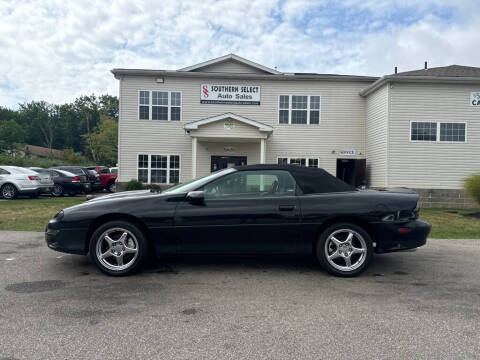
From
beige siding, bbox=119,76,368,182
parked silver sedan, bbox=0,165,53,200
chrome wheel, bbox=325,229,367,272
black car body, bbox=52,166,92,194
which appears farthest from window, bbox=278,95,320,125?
chrome wheel, bbox=325,229,367,272

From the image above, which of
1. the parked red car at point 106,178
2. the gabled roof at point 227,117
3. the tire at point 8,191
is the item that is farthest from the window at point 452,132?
the tire at point 8,191

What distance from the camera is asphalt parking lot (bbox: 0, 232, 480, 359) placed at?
268 cm

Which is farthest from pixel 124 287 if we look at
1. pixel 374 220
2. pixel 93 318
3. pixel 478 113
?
pixel 478 113

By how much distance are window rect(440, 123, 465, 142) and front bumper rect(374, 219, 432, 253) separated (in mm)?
12896

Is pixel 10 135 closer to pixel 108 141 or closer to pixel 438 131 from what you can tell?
pixel 108 141

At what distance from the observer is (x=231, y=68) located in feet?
59.7

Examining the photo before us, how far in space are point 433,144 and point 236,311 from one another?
14984 mm

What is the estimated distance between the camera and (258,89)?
700 inches

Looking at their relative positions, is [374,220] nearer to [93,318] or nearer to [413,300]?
[413,300]

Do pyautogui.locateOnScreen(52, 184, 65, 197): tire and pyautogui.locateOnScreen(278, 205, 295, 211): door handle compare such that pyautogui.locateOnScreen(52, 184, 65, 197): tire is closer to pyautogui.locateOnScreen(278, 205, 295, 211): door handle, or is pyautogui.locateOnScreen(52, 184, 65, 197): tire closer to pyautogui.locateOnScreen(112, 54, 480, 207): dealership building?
pyautogui.locateOnScreen(112, 54, 480, 207): dealership building

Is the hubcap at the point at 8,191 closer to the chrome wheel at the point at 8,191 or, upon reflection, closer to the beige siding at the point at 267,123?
the chrome wheel at the point at 8,191

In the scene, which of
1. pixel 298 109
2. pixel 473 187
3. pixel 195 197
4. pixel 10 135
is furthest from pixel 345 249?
pixel 10 135

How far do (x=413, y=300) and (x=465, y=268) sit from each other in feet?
6.22

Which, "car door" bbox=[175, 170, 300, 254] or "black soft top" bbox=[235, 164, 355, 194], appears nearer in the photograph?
"car door" bbox=[175, 170, 300, 254]
